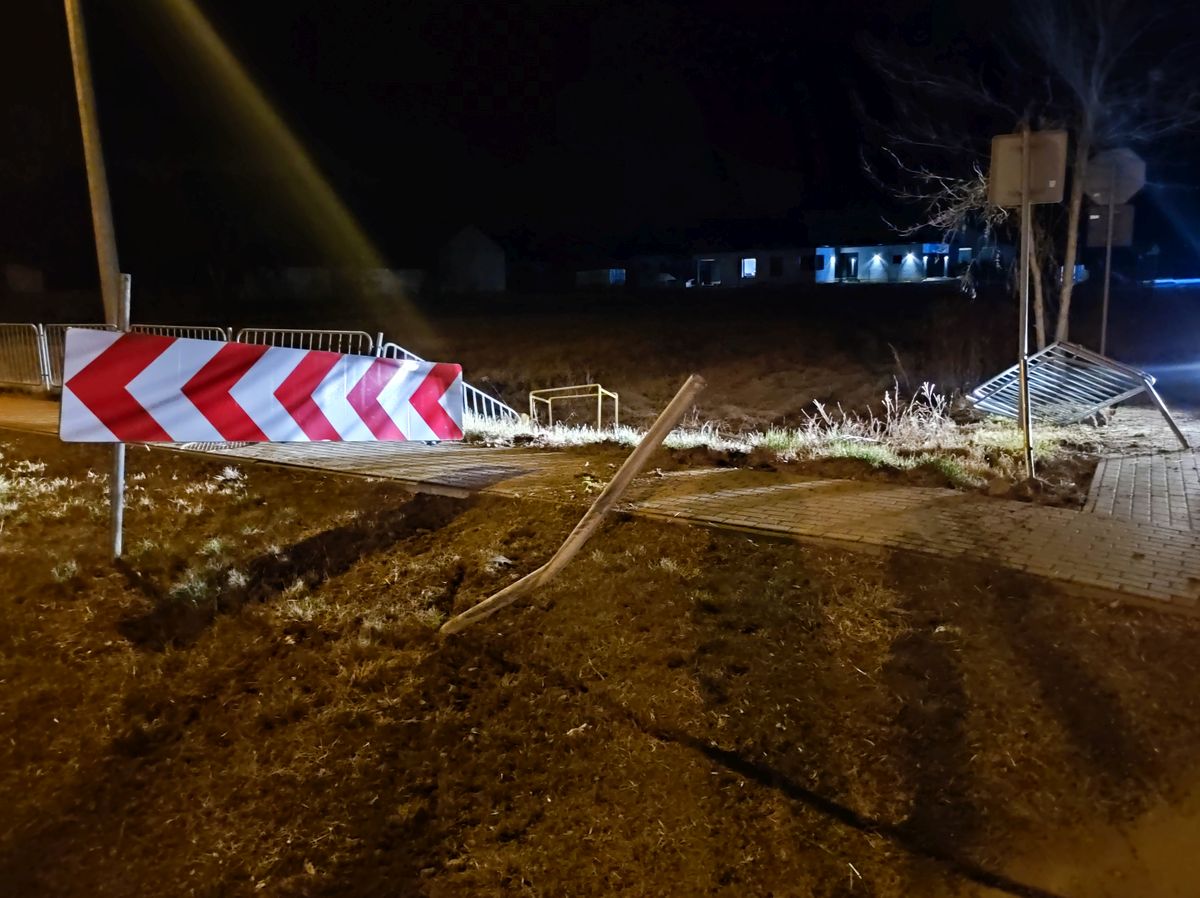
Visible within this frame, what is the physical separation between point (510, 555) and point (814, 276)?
53928 mm

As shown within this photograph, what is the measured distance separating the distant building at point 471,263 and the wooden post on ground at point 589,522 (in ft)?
173

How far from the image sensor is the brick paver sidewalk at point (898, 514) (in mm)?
5059

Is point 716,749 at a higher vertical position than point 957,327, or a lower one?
lower

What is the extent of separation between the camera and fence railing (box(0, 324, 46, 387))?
14898 millimetres

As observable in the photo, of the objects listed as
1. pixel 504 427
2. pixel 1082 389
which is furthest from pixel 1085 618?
pixel 1082 389

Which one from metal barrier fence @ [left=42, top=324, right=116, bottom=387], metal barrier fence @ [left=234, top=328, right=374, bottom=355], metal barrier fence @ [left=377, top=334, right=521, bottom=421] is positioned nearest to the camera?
metal barrier fence @ [left=234, top=328, right=374, bottom=355]

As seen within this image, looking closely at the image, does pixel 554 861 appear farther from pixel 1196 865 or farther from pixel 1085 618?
pixel 1085 618

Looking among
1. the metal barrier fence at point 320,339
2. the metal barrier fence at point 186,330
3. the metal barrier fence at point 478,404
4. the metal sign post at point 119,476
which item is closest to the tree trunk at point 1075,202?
the metal barrier fence at point 478,404

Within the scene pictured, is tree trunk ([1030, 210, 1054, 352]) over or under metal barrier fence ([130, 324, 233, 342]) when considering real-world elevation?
over

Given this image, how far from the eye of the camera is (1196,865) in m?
3.24

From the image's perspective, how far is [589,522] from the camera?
15.1 feet

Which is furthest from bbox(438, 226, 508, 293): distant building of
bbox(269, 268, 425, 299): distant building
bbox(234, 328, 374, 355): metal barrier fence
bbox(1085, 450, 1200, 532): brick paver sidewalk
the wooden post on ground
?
the wooden post on ground

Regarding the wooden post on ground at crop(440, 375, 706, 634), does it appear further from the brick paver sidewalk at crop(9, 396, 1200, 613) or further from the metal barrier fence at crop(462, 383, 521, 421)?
the metal barrier fence at crop(462, 383, 521, 421)

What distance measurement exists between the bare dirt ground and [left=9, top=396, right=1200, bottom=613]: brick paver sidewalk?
0.32 metres
